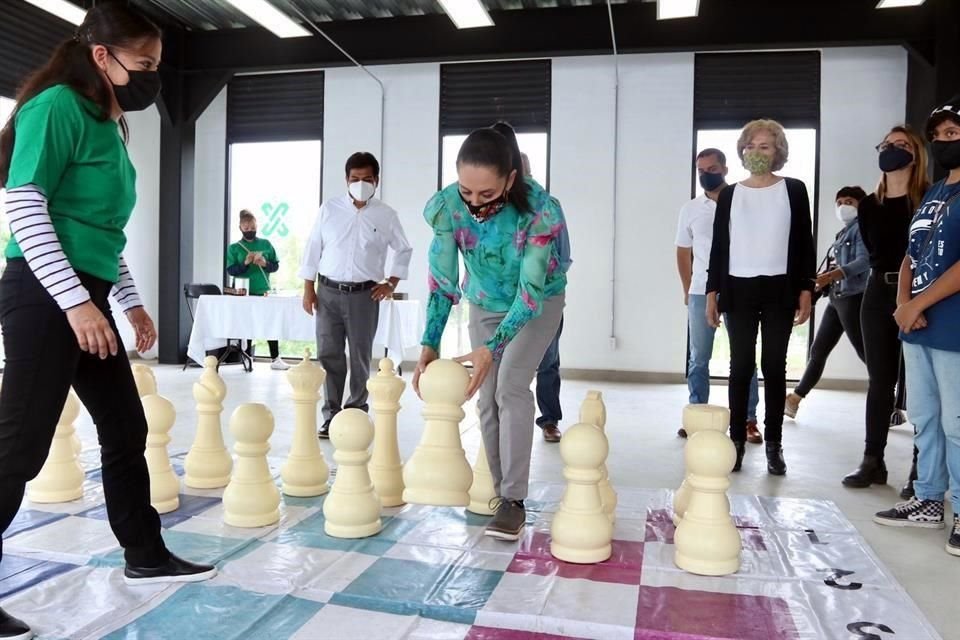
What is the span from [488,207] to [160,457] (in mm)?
1216

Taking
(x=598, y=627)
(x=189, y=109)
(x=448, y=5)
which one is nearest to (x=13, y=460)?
(x=598, y=627)

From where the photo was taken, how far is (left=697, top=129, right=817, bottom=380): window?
6.18 metres

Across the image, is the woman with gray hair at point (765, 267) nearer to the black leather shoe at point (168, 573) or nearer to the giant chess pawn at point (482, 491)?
the giant chess pawn at point (482, 491)

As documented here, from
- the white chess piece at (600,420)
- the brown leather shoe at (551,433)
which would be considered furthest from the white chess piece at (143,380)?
the brown leather shoe at (551,433)

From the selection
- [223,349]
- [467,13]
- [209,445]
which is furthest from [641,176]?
[209,445]

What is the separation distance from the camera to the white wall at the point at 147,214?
23.6 feet

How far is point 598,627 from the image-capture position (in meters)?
1.34

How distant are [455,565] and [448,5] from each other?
484 centimetres

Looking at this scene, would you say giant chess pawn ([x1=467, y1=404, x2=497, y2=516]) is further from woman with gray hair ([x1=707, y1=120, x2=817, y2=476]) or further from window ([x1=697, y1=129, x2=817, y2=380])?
window ([x1=697, y1=129, x2=817, y2=380])

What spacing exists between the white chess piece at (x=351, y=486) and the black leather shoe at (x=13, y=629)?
693mm

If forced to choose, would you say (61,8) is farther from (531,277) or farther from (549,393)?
(531,277)

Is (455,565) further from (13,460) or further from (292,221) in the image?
(292,221)

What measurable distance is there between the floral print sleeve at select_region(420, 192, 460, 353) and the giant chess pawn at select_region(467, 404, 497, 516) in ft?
1.09

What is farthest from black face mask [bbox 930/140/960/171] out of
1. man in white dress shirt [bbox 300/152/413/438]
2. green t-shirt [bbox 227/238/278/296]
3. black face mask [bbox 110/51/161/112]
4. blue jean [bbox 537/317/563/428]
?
green t-shirt [bbox 227/238/278/296]
